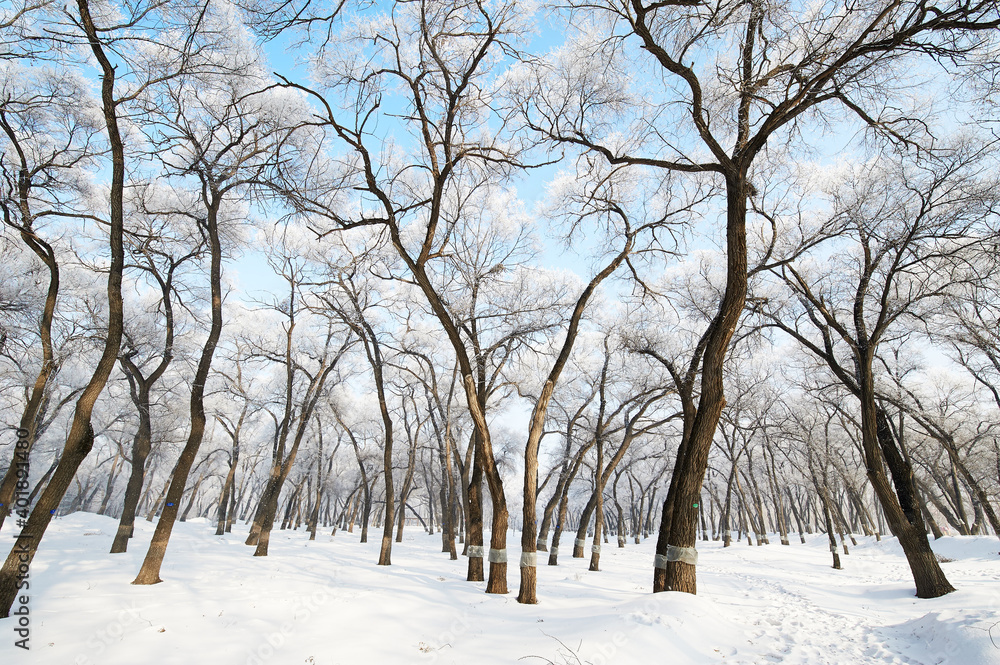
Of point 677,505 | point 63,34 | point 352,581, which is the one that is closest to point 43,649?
point 352,581

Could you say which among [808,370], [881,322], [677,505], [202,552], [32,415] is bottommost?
[202,552]

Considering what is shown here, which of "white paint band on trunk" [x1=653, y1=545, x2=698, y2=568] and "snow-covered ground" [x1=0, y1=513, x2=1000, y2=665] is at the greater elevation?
"white paint band on trunk" [x1=653, y1=545, x2=698, y2=568]

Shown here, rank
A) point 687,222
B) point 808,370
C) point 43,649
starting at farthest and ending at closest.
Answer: point 808,370, point 687,222, point 43,649

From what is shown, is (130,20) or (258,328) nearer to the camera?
(130,20)

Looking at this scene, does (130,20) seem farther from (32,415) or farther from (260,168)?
(32,415)

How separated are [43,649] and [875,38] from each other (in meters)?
12.0

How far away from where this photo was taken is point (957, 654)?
4.98 metres

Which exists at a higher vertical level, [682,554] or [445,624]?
Result: [682,554]

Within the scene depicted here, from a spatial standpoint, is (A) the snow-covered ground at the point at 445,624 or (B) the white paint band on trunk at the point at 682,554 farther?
(B) the white paint band on trunk at the point at 682,554

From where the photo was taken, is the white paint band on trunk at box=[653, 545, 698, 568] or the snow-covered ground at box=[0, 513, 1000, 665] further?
the white paint band on trunk at box=[653, 545, 698, 568]

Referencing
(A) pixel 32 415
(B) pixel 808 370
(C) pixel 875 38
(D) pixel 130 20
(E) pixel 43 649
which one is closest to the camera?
(E) pixel 43 649

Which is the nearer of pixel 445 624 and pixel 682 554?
pixel 682 554

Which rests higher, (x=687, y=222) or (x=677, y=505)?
(x=687, y=222)

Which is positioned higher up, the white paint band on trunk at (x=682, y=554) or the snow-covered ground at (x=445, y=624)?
the white paint band on trunk at (x=682, y=554)
